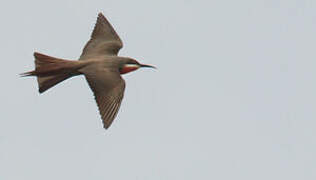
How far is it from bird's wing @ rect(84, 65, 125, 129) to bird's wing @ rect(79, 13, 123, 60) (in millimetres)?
1638

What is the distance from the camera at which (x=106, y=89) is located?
64.4 feet

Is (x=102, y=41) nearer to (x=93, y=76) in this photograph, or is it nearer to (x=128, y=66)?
(x=128, y=66)

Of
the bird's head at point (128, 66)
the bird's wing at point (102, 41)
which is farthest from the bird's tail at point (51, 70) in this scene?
the bird's wing at point (102, 41)

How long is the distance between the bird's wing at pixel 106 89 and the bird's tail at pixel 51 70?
377mm

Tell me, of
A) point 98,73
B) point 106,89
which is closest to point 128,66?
point 98,73

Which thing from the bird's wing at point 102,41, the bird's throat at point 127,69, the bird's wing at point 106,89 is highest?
the bird's wing at point 102,41

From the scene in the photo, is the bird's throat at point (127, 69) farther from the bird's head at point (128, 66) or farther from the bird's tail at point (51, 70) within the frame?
the bird's tail at point (51, 70)

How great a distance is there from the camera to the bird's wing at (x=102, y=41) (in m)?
22.2

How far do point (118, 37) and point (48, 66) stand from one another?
3.71 metres

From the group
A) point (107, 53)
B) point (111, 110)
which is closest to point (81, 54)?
point (107, 53)

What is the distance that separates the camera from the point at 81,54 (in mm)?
22156

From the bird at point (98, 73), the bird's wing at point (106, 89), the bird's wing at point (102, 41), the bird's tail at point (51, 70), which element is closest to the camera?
the bird's wing at point (106, 89)

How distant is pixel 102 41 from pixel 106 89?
3492mm

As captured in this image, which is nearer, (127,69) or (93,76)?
(93,76)
